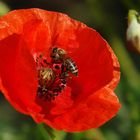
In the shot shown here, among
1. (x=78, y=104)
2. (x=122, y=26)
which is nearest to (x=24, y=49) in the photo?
(x=78, y=104)

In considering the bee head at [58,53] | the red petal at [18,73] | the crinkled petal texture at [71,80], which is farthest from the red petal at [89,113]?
the bee head at [58,53]

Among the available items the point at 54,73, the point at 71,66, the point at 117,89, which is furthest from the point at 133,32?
the point at 117,89

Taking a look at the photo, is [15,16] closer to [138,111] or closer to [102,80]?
[102,80]

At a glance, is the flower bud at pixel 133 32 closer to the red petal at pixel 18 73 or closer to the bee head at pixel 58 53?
the bee head at pixel 58 53

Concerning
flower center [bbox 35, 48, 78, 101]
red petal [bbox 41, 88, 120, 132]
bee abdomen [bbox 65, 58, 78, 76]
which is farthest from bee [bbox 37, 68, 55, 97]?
red petal [bbox 41, 88, 120, 132]

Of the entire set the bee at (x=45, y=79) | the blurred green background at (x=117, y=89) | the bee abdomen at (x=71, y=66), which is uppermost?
the bee abdomen at (x=71, y=66)

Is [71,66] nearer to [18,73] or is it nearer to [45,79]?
[45,79]
